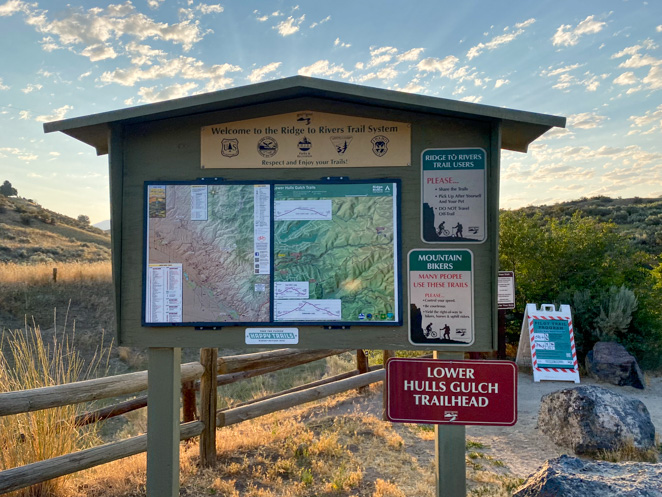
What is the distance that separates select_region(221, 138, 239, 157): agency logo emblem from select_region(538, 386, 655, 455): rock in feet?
17.6

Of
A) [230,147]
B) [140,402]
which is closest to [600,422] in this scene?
[230,147]

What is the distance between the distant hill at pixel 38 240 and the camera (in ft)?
88.7

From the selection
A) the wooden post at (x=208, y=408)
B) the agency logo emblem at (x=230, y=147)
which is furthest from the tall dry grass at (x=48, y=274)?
the agency logo emblem at (x=230, y=147)

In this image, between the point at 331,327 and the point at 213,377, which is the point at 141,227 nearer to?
the point at 331,327

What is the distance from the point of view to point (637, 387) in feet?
31.7

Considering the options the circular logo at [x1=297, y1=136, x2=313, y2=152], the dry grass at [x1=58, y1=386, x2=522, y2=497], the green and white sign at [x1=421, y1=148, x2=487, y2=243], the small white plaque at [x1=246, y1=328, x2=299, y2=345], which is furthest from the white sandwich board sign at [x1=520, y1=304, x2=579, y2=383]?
the circular logo at [x1=297, y1=136, x2=313, y2=152]

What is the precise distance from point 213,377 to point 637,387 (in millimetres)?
8770

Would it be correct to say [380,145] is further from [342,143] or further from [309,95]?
[309,95]

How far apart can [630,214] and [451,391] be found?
42.9 m

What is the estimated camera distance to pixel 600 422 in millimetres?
5949

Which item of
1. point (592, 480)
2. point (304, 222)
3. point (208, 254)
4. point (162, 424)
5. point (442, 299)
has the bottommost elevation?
point (592, 480)

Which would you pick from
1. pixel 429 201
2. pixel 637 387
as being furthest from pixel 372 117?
pixel 637 387

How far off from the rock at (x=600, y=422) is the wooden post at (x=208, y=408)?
14.7ft

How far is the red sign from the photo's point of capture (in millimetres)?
3273
